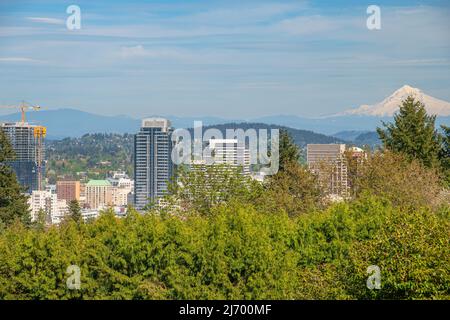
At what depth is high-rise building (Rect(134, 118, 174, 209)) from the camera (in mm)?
68938

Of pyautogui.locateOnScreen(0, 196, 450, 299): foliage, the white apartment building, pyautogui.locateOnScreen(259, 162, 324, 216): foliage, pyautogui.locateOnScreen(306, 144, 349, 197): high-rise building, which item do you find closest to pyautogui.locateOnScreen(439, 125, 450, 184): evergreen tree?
pyautogui.locateOnScreen(306, 144, 349, 197): high-rise building

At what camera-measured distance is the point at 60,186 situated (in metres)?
110

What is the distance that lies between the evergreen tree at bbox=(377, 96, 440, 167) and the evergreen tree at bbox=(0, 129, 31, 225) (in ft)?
57.9

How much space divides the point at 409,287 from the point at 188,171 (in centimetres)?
1491

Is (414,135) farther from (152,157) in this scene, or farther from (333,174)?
(152,157)

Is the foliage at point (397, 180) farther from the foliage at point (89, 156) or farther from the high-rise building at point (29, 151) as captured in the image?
the foliage at point (89, 156)

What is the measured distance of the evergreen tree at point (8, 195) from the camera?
3967 centimetres

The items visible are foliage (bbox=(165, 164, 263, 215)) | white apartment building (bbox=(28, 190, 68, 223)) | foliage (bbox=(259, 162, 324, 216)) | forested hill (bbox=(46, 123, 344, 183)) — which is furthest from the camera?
forested hill (bbox=(46, 123, 344, 183))

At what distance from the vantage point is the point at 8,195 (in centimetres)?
4016

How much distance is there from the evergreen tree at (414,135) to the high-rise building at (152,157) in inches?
1068

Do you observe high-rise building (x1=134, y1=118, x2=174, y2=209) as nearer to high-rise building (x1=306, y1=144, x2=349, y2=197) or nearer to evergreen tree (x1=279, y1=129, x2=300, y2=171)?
evergreen tree (x1=279, y1=129, x2=300, y2=171)

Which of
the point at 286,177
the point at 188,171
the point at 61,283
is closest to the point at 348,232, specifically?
the point at 61,283

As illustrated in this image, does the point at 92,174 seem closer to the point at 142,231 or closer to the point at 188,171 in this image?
the point at 188,171
